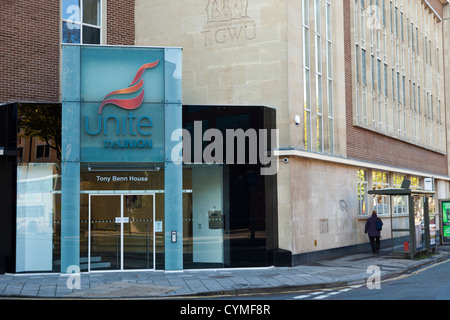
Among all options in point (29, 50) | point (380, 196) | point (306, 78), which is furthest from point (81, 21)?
point (380, 196)

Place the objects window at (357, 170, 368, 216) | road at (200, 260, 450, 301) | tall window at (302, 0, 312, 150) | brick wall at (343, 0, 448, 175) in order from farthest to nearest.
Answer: window at (357, 170, 368, 216) < brick wall at (343, 0, 448, 175) < tall window at (302, 0, 312, 150) < road at (200, 260, 450, 301)

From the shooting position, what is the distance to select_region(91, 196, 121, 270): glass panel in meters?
16.3

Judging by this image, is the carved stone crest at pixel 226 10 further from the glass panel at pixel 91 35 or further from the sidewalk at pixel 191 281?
the sidewalk at pixel 191 281

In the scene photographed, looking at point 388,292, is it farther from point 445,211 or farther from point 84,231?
point 445,211

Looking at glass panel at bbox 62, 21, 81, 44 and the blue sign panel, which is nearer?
the blue sign panel

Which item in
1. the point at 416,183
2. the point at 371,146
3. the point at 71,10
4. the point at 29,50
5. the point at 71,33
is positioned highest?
the point at 71,10

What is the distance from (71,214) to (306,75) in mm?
9518

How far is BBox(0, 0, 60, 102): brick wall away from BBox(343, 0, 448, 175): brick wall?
38.3ft

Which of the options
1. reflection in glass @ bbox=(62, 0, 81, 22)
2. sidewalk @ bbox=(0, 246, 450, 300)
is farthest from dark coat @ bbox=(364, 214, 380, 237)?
reflection in glass @ bbox=(62, 0, 81, 22)

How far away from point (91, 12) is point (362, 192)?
13.1m

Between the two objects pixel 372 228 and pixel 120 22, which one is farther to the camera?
pixel 372 228

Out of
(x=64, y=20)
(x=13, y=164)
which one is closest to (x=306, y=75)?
(x=64, y=20)

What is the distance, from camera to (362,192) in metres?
24.1
